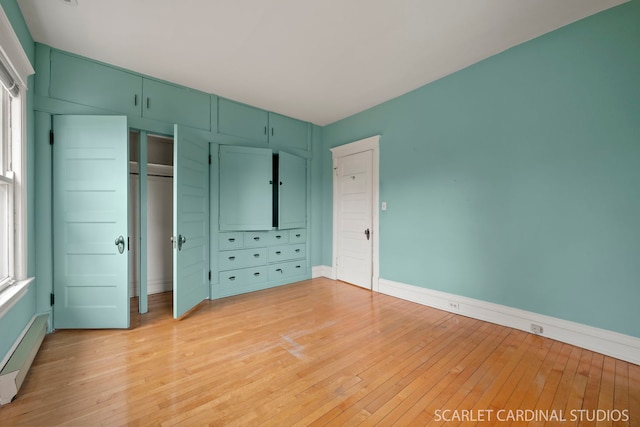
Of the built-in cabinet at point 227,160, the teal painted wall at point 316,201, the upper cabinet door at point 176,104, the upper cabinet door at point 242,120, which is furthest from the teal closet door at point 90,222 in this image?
the teal painted wall at point 316,201

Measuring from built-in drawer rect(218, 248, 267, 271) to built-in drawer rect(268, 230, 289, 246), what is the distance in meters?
0.19

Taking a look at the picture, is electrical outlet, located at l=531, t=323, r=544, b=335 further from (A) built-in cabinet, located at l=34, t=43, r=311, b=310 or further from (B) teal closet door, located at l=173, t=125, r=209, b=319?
(B) teal closet door, located at l=173, t=125, r=209, b=319

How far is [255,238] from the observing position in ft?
13.3

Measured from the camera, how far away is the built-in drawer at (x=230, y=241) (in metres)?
3.72

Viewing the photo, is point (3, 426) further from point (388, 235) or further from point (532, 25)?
point (532, 25)

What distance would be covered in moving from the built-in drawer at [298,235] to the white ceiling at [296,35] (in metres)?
2.31

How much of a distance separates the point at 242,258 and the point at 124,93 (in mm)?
2488

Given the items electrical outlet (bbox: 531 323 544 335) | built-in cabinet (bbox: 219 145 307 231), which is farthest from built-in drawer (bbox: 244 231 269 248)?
electrical outlet (bbox: 531 323 544 335)

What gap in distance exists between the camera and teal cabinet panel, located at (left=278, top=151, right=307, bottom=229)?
422 centimetres

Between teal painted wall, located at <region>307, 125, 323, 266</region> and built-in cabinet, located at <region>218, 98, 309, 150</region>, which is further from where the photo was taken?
teal painted wall, located at <region>307, 125, 323, 266</region>

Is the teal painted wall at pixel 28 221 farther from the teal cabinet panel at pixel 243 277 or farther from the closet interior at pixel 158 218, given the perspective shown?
the teal cabinet panel at pixel 243 277

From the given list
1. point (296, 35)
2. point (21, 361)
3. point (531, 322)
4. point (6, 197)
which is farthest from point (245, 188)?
point (531, 322)

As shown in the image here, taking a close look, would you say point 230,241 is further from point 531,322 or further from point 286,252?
point 531,322

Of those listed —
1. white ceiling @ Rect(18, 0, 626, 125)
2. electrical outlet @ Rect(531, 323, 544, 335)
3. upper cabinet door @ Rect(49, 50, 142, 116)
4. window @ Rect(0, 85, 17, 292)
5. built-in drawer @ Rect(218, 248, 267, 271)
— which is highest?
white ceiling @ Rect(18, 0, 626, 125)
